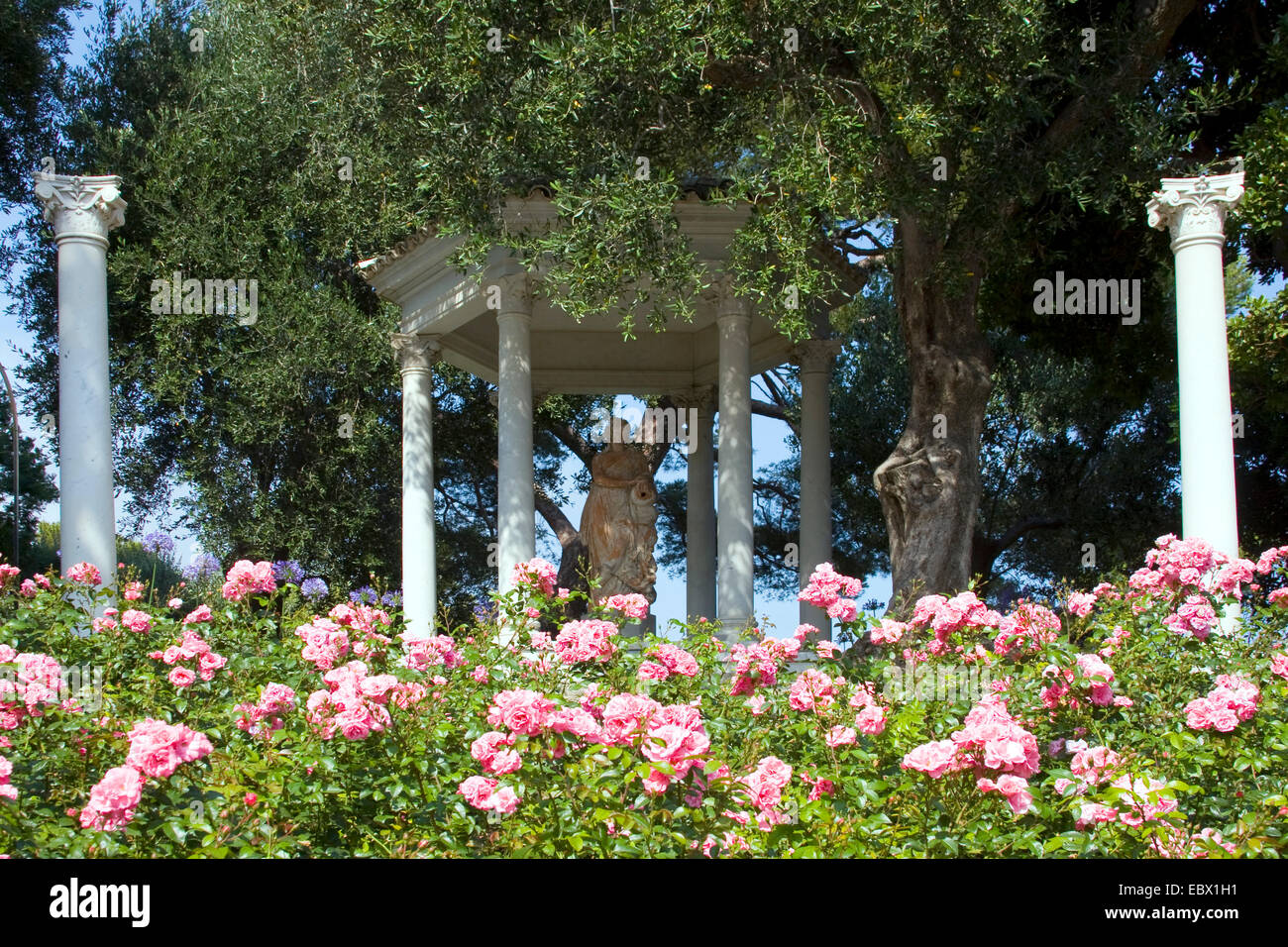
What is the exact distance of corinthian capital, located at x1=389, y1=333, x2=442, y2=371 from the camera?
19469mm

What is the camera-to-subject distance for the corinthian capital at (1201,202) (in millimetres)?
14570

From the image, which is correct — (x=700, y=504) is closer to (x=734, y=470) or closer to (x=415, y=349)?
(x=734, y=470)

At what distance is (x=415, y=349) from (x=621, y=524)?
4.19 meters

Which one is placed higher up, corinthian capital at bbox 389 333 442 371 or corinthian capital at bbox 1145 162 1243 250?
corinthian capital at bbox 1145 162 1243 250

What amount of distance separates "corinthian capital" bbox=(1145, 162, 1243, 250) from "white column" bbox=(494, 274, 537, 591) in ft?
26.7

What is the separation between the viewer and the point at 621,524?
18625 mm

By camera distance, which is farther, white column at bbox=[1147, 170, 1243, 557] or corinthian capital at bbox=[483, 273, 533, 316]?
corinthian capital at bbox=[483, 273, 533, 316]

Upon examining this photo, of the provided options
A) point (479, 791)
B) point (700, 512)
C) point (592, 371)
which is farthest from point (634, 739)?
point (592, 371)

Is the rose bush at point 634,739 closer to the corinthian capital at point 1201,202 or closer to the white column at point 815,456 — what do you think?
the corinthian capital at point 1201,202

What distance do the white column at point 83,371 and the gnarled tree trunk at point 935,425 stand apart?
30.0ft

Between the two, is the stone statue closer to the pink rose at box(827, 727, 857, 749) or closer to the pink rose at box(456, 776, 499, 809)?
the pink rose at box(827, 727, 857, 749)

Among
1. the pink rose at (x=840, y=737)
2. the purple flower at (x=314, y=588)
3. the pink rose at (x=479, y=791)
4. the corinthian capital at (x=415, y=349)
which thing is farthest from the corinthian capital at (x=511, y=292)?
the pink rose at (x=479, y=791)

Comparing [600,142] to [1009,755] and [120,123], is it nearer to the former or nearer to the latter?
[1009,755]

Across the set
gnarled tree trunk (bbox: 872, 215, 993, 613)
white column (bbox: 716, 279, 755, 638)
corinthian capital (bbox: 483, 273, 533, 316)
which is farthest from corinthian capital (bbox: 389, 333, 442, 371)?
gnarled tree trunk (bbox: 872, 215, 993, 613)
